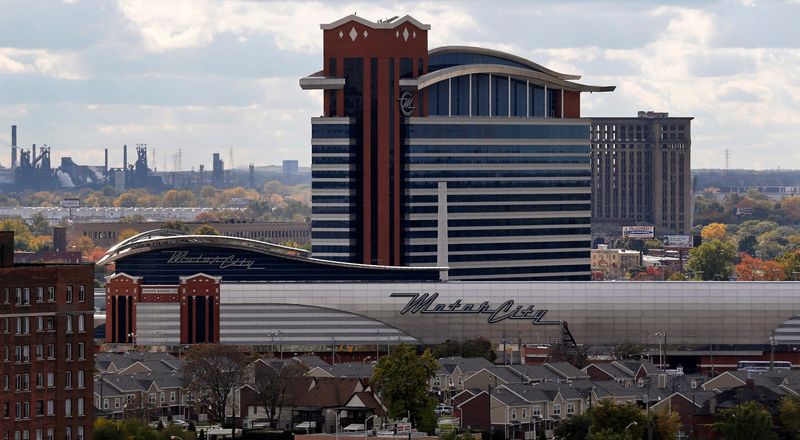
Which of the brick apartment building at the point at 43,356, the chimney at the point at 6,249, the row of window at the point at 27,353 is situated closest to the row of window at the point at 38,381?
the brick apartment building at the point at 43,356

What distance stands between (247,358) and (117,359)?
1104 centimetres

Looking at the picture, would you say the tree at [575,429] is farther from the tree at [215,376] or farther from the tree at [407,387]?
the tree at [215,376]

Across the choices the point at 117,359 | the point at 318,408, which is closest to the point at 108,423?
the point at 318,408

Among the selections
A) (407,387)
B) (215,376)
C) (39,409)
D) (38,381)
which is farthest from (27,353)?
(215,376)

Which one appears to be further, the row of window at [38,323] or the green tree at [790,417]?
the green tree at [790,417]

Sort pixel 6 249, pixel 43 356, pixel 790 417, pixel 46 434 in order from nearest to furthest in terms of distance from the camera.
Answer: pixel 46 434 < pixel 43 356 < pixel 6 249 < pixel 790 417

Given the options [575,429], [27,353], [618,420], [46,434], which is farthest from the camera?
[575,429]

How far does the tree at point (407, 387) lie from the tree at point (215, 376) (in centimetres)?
1114

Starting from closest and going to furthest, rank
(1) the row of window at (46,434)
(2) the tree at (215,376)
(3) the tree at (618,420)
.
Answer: (1) the row of window at (46,434), (3) the tree at (618,420), (2) the tree at (215,376)

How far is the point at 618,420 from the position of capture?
452 feet

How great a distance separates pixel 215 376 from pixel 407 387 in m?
17.7

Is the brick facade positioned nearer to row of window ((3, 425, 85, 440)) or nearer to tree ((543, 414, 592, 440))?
row of window ((3, 425, 85, 440))

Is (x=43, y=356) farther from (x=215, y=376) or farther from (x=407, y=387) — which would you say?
(x=215, y=376)

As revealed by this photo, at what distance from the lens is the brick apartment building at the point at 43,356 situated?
107m
